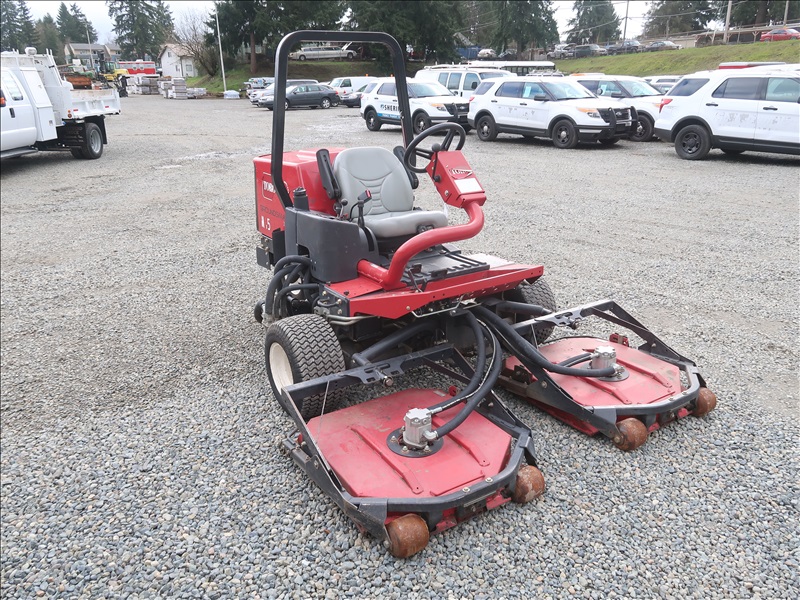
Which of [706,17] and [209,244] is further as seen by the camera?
[706,17]

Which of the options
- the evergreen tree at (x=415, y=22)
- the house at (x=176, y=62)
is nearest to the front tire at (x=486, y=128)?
the evergreen tree at (x=415, y=22)

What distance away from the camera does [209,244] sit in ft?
23.5

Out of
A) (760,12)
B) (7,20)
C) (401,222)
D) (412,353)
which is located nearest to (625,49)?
(760,12)

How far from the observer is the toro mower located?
107 inches

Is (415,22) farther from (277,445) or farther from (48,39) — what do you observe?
(277,445)

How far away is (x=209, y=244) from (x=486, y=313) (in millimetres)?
4552

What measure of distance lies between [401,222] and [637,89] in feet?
46.2

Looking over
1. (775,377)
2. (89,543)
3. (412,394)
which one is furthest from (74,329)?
Result: (775,377)

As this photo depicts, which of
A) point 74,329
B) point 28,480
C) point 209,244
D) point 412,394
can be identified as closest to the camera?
point 28,480

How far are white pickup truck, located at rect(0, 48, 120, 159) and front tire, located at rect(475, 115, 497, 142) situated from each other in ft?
28.0

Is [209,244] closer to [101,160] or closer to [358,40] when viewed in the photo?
[358,40]

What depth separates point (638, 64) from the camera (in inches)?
1359

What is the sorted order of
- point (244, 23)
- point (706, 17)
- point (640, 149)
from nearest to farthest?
point (640, 149), point (244, 23), point (706, 17)

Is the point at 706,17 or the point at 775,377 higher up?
the point at 706,17
